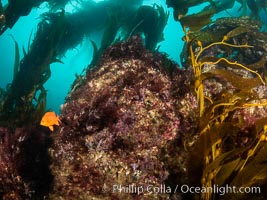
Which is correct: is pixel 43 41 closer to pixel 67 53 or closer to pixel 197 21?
pixel 197 21

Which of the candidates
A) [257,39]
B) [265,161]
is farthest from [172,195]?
[257,39]

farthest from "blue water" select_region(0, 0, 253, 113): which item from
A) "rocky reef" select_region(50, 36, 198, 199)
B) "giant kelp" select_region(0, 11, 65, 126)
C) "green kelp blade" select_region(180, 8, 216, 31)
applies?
"rocky reef" select_region(50, 36, 198, 199)

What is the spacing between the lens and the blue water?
68.7 ft

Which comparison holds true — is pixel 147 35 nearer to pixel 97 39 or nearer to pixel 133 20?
pixel 133 20

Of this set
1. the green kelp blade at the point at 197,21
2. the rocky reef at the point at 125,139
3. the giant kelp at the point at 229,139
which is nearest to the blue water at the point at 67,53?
the green kelp blade at the point at 197,21

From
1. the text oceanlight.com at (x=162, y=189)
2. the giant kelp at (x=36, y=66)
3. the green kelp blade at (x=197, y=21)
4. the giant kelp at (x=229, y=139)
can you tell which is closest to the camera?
the giant kelp at (x=229, y=139)

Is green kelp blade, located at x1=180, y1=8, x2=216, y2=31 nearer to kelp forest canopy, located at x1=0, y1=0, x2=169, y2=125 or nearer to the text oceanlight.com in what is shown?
the text oceanlight.com

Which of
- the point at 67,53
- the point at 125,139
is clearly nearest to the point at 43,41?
the point at 125,139

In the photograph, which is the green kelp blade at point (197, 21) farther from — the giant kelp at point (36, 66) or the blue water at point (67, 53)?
the blue water at point (67, 53)

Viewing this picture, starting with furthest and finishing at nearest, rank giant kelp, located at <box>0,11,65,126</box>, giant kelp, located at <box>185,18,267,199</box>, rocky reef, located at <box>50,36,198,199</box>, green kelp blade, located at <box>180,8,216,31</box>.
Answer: giant kelp, located at <box>0,11,65,126</box>, green kelp blade, located at <box>180,8,216,31</box>, rocky reef, located at <box>50,36,198,199</box>, giant kelp, located at <box>185,18,267,199</box>

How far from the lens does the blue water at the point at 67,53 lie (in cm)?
2093

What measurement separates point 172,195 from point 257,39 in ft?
17.0

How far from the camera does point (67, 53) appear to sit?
4238 cm

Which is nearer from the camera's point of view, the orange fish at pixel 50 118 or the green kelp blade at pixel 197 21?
the orange fish at pixel 50 118
